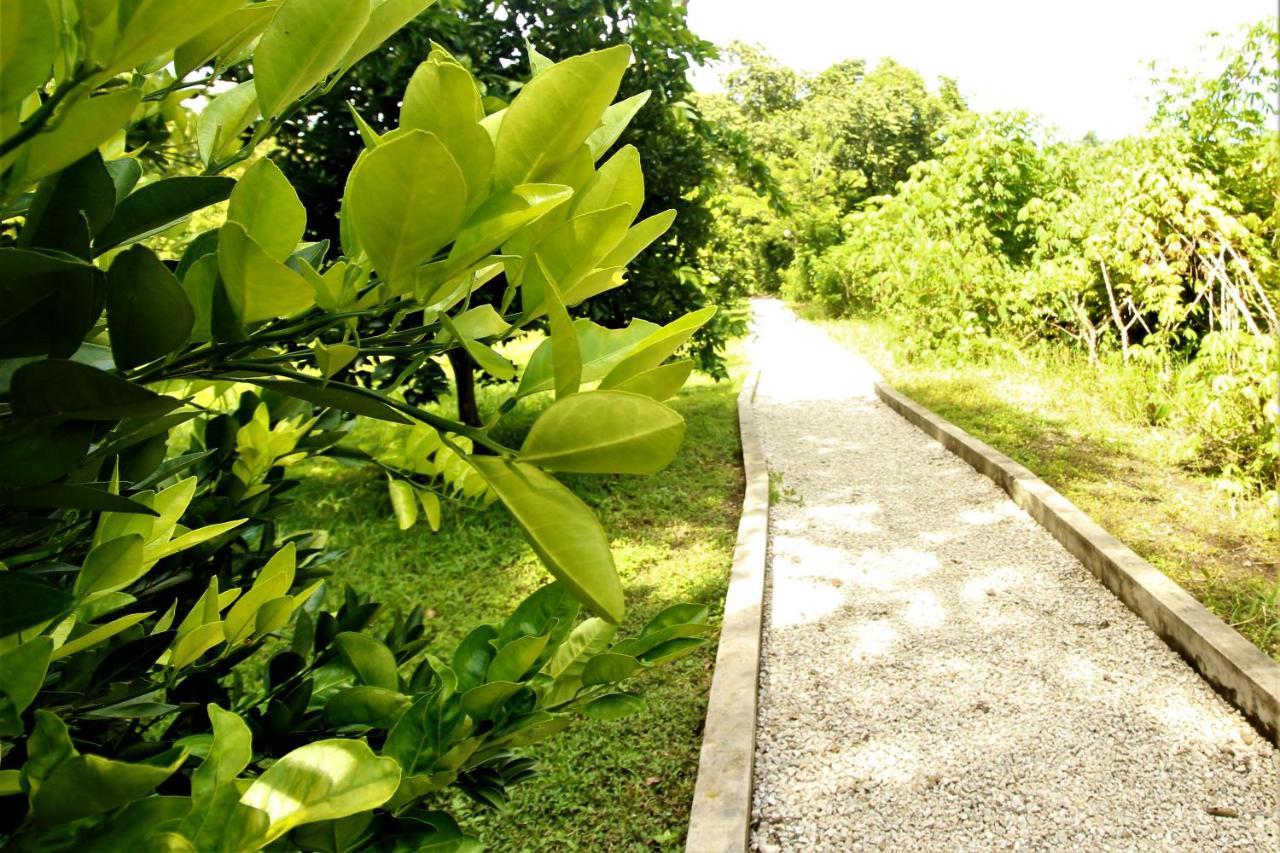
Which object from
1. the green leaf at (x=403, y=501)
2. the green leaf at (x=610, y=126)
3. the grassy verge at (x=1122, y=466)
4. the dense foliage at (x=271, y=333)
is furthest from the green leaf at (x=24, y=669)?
the grassy verge at (x=1122, y=466)

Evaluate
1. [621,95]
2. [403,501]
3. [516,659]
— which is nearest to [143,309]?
[516,659]

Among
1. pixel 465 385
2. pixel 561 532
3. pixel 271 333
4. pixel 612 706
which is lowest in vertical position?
pixel 465 385

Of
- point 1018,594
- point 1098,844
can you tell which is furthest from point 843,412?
point 1098,844

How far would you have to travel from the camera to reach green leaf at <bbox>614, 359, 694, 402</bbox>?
449mm

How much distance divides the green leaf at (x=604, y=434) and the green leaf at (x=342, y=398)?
0.08 m

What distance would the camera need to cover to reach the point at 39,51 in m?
0.33

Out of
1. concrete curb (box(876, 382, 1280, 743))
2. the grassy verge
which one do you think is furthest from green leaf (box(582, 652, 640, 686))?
the grassy verge

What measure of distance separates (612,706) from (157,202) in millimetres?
518

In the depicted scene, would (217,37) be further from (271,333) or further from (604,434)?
(604,434)

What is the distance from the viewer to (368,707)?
0.71 m

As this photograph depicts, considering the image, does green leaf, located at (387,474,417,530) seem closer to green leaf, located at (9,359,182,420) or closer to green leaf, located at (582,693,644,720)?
green leaf, located at (582,693,644,720)

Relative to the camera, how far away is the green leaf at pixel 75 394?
14.5 inches

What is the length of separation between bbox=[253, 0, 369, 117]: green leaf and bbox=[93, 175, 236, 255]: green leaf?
54mm

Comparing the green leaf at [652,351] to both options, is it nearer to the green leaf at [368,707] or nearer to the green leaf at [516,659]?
the green leaf at [516,659]
